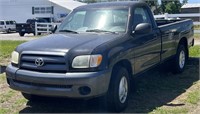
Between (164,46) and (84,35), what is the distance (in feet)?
7.05

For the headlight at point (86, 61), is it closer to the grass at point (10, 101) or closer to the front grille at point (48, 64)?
the front grille at point (48, 64)

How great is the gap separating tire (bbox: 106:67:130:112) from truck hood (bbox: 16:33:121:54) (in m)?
0.55

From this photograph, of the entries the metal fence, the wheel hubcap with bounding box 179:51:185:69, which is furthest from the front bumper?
the metal fence

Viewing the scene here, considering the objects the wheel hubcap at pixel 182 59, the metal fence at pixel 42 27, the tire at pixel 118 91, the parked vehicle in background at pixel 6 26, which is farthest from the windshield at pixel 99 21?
the parked vehicle in background at pixel 6 26

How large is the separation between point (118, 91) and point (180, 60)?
3487 millimetres

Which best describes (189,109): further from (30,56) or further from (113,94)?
(30,56)

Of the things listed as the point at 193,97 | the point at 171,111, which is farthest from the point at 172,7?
the point at 171,111

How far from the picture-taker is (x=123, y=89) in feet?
17.6

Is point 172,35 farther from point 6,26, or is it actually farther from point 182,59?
point 6,26

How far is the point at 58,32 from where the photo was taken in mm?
6328

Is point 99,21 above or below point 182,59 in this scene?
above

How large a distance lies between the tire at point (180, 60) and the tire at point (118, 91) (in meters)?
2.80

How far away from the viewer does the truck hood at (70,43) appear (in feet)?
16.2

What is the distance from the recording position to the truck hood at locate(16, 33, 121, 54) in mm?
4930
